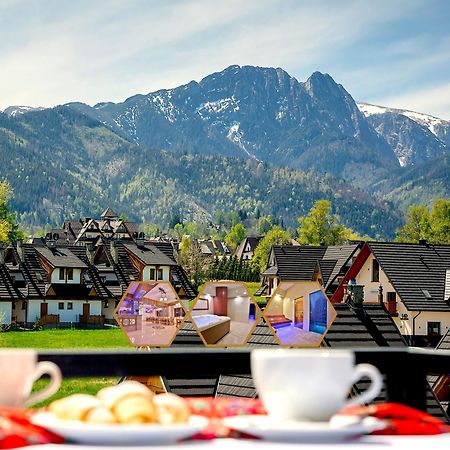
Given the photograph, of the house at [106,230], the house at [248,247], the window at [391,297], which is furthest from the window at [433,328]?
the house at [248,247]

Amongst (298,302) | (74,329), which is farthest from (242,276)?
(298,302)

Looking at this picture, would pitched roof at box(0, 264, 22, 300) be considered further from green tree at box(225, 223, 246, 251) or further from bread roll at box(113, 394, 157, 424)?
green tree at box(225, 223, 246, 251)

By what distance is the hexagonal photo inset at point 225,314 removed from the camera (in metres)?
11.8

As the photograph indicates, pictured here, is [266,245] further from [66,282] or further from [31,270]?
[31,270]

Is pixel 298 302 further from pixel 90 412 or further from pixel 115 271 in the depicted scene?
pixel 115 271

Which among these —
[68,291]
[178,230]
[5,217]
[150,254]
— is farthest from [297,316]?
[178,230]

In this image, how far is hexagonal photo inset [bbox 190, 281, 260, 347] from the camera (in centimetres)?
1178

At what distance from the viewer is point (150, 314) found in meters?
13.1

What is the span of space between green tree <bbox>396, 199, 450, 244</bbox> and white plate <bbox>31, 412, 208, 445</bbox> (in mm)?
64294

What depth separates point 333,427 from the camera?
172 centimetres

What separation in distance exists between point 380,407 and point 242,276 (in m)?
87.4

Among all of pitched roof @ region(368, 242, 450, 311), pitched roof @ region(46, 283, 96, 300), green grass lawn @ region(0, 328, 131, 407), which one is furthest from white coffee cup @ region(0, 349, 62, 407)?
pitched roof @ region(46, 283, 96, 300)

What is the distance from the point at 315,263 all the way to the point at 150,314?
3235cm

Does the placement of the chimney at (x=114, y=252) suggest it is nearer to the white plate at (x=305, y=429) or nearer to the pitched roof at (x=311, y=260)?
the pitched roof at (x=311, y=260)
